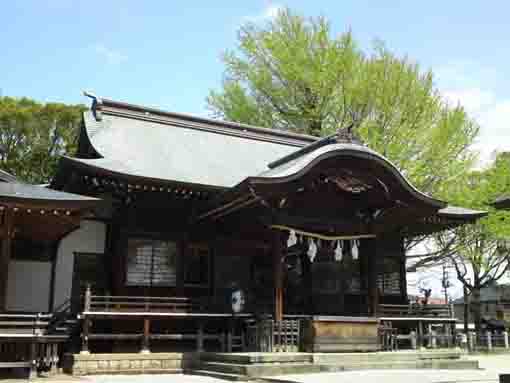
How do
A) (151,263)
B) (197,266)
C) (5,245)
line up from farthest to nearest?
(197,266) → (151,263) → (5,245)

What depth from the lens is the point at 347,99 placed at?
22.8 meters

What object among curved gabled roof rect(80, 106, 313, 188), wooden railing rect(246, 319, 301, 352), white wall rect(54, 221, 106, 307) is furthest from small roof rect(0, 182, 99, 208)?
wooden railing rect(246, 319, 301, 352)

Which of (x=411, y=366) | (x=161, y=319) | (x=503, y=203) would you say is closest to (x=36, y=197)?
(x=161, y=319)

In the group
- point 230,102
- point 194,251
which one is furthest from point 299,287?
point 230,102

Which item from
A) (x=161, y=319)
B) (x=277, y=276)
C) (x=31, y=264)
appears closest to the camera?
(x=277, y=276)

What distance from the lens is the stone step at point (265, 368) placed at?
35.5 feet

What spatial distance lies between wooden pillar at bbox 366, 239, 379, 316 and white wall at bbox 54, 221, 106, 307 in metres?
7.13

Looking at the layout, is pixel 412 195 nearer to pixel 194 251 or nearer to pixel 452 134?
pixel 194 251

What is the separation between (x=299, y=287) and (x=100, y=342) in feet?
19.1

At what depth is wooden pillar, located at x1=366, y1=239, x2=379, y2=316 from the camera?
47.0 ft

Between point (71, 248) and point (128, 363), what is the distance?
372 centimetres

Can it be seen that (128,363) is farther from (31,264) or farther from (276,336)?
(31,264)

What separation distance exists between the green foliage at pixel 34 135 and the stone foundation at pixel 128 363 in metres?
16.5

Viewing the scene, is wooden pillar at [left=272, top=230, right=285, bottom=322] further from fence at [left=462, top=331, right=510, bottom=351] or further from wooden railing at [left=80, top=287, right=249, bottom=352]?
fence at [left=462, top=331, right=510, bottom=351]
